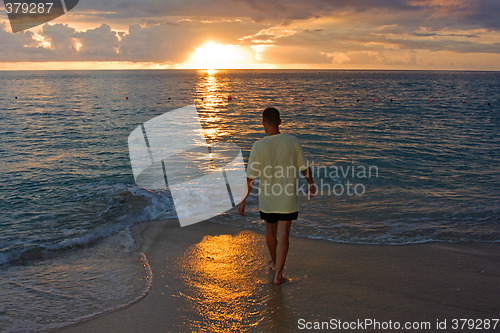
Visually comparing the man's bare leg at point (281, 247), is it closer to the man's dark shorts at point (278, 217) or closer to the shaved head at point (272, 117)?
the man's dark shorts at point (278, 217)

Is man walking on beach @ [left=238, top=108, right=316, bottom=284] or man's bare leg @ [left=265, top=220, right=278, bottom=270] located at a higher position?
man walking on beach @ [left=238, top=108, right=316, bottom=284]

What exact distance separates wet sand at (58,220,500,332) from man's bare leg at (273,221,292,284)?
120 mm

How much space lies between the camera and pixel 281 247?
4551 millimetres

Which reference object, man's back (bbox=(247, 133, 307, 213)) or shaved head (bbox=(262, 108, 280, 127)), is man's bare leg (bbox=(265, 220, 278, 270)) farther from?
shaved head (bbox=(262, 108, 280, 127))

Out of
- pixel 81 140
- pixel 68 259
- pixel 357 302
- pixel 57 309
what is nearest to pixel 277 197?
pixel 357 302

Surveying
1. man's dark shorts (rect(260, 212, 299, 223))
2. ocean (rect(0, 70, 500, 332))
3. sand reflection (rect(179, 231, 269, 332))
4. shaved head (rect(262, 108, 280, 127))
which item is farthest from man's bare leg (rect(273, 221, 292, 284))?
ocean (rect(0, 70, 500, 332))

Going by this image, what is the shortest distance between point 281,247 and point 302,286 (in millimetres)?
530

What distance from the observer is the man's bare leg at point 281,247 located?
4.50 m

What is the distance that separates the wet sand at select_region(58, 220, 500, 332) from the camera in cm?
394

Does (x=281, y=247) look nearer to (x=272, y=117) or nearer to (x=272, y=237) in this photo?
(x=272, y=237)

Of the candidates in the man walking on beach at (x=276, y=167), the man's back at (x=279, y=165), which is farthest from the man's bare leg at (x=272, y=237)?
the man's back at (x=279, y=165)

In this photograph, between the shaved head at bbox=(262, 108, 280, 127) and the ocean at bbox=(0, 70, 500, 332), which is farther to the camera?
the ocean at bbox=(0, 70, 500, 332)

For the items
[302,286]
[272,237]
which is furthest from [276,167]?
[302,286]

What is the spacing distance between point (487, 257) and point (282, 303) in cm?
337
